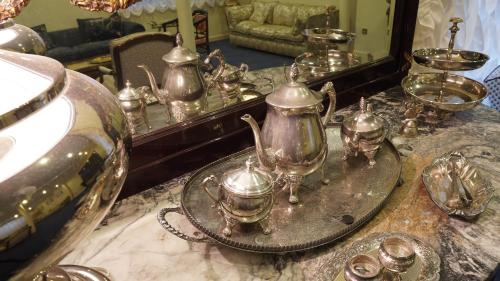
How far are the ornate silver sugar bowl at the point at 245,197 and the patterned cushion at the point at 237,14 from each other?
39 cm

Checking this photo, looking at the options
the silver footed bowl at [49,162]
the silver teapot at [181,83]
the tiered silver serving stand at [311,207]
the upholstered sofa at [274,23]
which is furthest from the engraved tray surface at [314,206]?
the silver footed bowl at [49,162]

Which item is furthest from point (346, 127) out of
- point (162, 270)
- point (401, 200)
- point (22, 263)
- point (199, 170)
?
point (22, 263)

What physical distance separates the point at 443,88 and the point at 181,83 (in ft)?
2.91

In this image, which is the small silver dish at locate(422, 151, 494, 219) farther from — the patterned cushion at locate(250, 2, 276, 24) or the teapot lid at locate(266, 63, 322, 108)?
the patterned cushion at locate(250, 2, 276, 24)

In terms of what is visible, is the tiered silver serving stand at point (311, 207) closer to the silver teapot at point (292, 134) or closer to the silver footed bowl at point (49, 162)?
the silver teapot at point (292, 134)

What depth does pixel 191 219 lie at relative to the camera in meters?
0.67

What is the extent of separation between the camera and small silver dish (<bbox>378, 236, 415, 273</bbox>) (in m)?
0.56

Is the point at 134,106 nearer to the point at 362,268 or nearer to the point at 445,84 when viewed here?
the point at 362,268

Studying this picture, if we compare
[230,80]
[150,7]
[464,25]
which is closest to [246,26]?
[230,80]

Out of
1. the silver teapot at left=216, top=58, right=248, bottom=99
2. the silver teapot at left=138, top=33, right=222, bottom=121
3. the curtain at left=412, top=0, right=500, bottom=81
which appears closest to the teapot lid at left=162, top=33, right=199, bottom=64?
the silver teapot at left=138, top=33, right=222, bottom=121

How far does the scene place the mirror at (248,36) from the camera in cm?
66

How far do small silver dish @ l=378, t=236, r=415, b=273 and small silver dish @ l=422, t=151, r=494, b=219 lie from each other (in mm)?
176

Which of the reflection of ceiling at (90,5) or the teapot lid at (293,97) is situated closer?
the reflection of ceiling at (90,5)

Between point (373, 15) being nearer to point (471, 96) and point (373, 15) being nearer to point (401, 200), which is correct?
point (471, 96)
